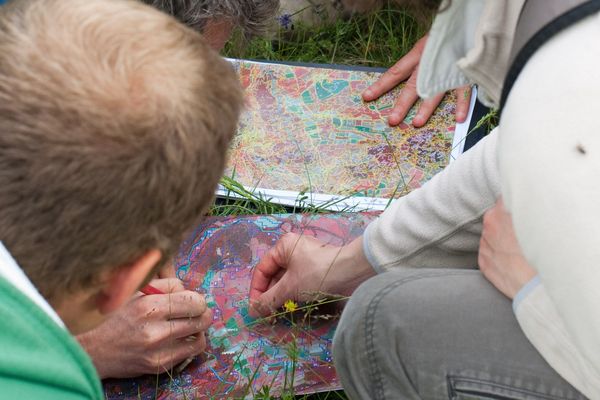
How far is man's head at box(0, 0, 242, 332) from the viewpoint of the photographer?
79 cm

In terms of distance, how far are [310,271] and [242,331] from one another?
0.60 ft

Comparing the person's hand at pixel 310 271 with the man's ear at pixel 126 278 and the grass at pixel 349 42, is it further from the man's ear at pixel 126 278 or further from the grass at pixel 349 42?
the grass at pixel 349 42

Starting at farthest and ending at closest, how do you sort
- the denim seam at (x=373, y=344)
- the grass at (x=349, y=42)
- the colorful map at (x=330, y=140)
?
the grass at (x=349, y=42)
the colorful map at (x=330, y=140)
the denim seam at (x=373, y=344)

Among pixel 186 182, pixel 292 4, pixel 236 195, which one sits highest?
pixel 186 182

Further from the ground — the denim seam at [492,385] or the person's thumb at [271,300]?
the denim seam at [492,385]

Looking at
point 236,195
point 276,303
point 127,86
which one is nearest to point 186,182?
point 127,86

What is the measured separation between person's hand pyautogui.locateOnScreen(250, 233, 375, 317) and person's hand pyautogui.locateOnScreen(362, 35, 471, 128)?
50cm

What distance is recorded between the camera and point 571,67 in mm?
778

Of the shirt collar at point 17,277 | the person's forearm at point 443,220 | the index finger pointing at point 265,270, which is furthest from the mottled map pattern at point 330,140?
the shirt collar at point 17,277

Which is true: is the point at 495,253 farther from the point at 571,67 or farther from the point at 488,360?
the point at 571,67

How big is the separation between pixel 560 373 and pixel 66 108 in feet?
2.24

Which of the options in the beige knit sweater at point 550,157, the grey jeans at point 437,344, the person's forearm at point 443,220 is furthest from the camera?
the person's forearm at point 443,220

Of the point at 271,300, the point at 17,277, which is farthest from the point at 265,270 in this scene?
the point at 17,277

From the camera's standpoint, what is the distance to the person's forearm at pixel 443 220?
4.33 feet
